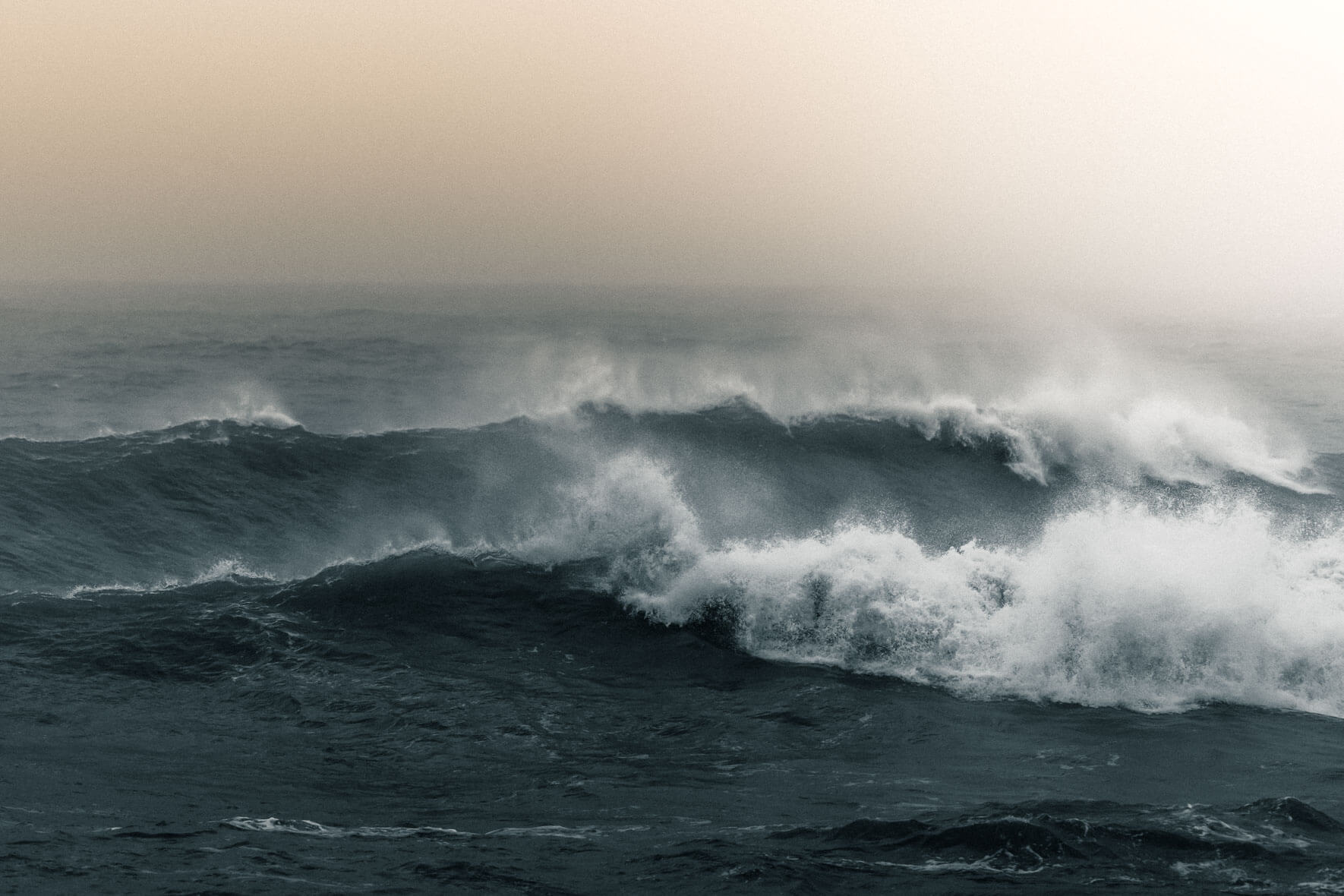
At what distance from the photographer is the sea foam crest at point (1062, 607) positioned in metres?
14.6

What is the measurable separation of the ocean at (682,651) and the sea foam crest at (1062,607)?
2.3 inches

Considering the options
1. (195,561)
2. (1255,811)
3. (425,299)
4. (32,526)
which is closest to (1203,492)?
(1255,811)

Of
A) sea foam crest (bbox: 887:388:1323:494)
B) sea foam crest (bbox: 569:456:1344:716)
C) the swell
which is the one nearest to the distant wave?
sea foam crest (bbox: 569:456:1344:716)

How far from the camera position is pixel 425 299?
497 feet

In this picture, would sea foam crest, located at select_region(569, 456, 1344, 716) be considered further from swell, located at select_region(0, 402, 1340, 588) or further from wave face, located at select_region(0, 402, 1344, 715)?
swell, located at select_region(0, 402, 1340, 588)

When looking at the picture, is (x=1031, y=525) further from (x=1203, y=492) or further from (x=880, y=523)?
(x=1203, y=492)

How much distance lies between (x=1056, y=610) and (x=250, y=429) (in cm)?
2087

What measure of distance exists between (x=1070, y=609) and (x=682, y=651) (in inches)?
226

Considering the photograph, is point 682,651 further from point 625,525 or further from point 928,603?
point 625,525

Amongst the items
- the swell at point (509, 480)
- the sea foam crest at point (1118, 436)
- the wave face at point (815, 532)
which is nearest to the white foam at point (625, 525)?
the wave face at point (815, 532)

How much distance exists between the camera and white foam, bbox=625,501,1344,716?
47.9 ft

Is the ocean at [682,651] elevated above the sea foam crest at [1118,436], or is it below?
below

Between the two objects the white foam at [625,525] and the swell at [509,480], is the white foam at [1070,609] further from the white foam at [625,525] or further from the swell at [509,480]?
the swell at [509,480]

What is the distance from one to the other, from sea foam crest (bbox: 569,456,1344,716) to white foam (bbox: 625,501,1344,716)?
0.02m
